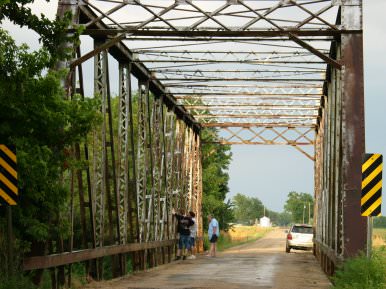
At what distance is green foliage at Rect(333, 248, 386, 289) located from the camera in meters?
13.6

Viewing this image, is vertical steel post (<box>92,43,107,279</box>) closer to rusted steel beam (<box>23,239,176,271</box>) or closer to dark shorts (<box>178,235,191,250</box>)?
rusted steel beam (<box>23,239,176,271</box>)

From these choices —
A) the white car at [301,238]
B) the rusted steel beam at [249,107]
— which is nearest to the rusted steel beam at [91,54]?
the rusted steel beam at [249,107]

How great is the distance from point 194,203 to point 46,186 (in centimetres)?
2946

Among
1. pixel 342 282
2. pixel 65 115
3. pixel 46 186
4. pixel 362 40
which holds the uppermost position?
pixel 362 40

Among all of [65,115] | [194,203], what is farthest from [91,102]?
[194,203]

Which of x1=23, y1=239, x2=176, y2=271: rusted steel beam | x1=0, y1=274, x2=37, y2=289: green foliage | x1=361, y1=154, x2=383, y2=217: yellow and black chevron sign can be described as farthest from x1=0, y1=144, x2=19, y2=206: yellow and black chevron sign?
x1=361, y1=154, x2=383, y2=217: yellow and black chevron sign

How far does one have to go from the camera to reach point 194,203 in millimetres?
41906

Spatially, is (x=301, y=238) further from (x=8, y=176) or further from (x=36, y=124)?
(x=8, y=176)

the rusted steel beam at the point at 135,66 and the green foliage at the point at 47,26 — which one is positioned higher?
the rusted steel beam at the point at 135,66

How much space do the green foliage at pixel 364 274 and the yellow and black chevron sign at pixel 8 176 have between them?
5513 millimetres

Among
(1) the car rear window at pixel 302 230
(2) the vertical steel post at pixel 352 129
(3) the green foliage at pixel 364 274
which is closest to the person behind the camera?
(3) the green foliage at pixel 364 274

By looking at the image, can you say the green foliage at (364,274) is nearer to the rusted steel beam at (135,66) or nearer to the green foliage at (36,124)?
the green foliage at (36,124)

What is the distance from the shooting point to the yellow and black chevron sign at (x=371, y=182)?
14.4 m

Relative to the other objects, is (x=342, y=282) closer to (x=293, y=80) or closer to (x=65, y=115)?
(x=65, y=115)
